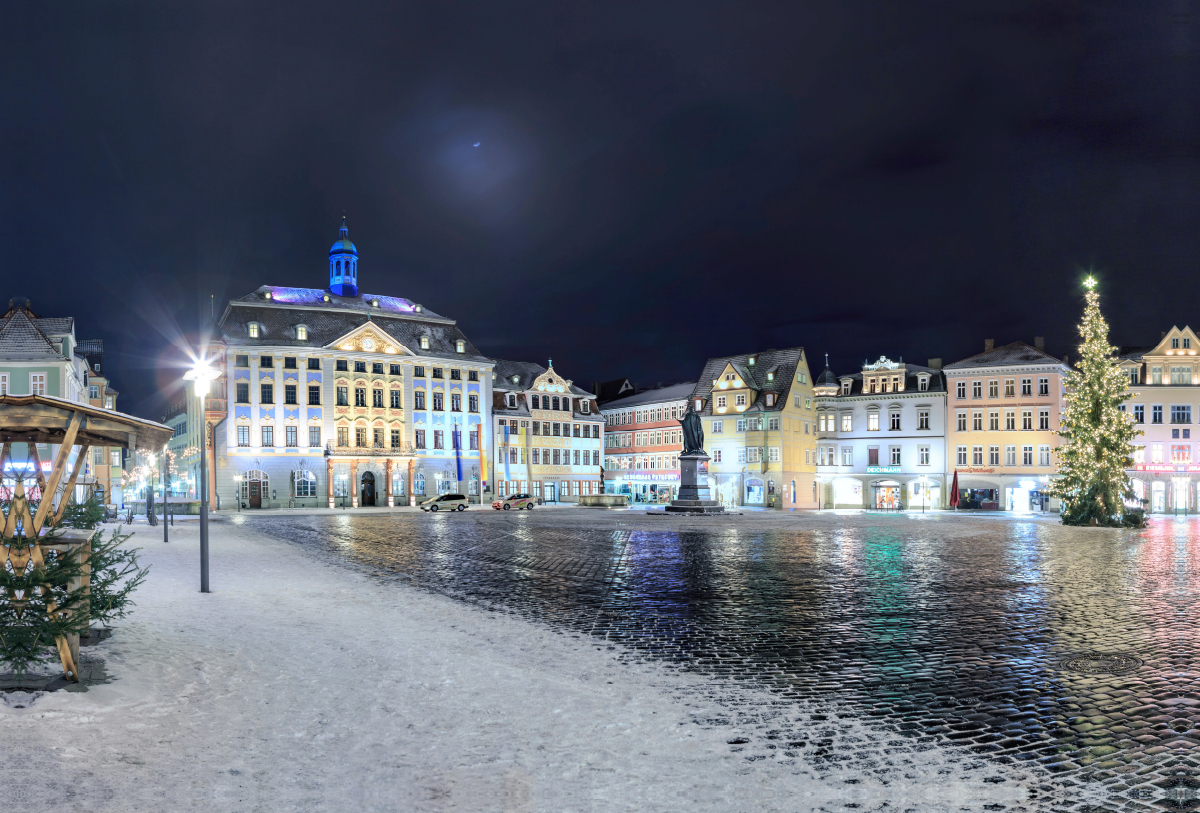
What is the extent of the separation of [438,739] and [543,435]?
2970 inches

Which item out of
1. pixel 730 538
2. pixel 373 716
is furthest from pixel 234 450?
pixel 373 716

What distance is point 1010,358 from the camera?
223ft

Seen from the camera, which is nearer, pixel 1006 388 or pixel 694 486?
pixel 694 486

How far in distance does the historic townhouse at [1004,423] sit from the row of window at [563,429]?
32852 mm

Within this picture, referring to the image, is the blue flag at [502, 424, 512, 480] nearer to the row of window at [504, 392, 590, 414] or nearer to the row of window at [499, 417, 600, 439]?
the row of window at [499, 417, 600, 439]

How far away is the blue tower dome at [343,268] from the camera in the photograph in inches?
3083

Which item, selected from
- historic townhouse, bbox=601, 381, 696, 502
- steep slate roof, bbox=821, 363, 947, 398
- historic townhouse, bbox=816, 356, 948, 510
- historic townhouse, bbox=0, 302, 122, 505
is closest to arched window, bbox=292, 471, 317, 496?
historic townhouse, bbox=0, 302, 122, 505

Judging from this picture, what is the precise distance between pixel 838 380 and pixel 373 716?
2913 inches

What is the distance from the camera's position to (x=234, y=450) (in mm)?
65250

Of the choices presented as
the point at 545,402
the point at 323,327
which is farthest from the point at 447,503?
the point at 545,402

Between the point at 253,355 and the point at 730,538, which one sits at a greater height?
the point at 253,355

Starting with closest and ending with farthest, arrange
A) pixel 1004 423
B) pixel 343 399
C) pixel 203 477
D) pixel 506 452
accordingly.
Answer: pixel 203 477
pixel 1004 423
pixel 343 399
pixel 506 452

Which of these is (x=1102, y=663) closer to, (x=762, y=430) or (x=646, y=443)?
(x=762, y=430)

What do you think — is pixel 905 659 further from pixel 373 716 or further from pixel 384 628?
pixel 384 628
